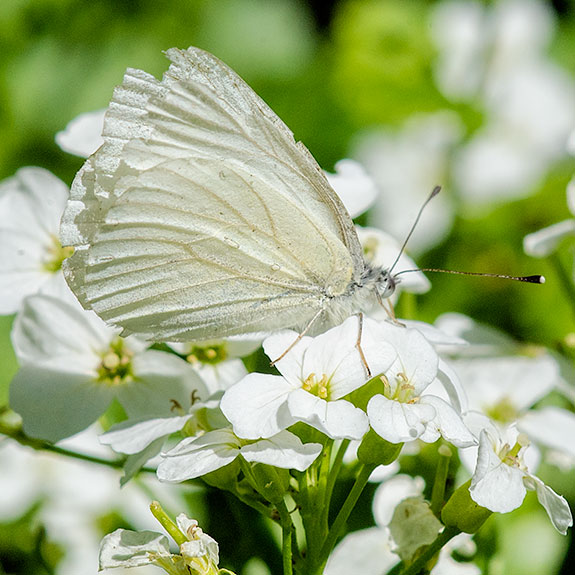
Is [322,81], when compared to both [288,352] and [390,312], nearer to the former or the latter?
[390,312]

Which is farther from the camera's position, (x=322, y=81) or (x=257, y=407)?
(x=322, y=81)

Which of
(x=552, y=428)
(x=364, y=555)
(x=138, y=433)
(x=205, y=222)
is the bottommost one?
(x=364, y=555)

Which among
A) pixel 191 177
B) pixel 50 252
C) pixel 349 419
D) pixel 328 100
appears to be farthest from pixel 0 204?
pixel 328 100

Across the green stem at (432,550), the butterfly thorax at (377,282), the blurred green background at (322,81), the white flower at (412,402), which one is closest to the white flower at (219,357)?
the butterfly thorax at (377,282)

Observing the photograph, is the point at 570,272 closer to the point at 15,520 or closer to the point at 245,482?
the point at 245,482

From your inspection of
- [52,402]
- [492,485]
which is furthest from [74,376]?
[492,485]

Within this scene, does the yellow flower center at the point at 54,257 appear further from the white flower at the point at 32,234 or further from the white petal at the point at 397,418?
the white petal at the point at 397,418
